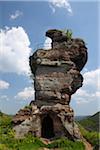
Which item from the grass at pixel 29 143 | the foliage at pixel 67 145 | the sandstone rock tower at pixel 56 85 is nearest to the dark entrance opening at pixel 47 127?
the sandstone rock tower at pixel 56 85

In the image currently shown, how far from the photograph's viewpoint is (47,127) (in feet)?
104

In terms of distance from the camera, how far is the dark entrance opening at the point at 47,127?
101 feet

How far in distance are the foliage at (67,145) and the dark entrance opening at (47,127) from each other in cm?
340

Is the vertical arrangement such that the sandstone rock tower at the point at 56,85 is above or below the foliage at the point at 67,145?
above

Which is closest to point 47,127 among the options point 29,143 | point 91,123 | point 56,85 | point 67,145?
point 56,85

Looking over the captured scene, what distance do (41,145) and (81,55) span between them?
9.25 m

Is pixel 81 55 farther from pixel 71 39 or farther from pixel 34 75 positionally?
pixel 34 75

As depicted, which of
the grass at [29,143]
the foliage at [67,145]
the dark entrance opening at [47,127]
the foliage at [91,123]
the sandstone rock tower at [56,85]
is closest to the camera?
the grass at [29,143]

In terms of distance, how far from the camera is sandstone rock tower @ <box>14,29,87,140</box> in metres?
28.7

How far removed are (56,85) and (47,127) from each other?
435 centimetres

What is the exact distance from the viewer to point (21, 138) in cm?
2761

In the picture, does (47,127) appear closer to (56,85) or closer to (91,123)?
(56,85)

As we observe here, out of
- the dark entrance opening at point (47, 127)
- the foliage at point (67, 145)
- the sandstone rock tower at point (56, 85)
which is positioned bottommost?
the foliage at point (67, 145)

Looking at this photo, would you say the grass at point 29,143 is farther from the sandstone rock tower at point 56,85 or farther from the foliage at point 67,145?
the sandstone rock tower at point 56,85
